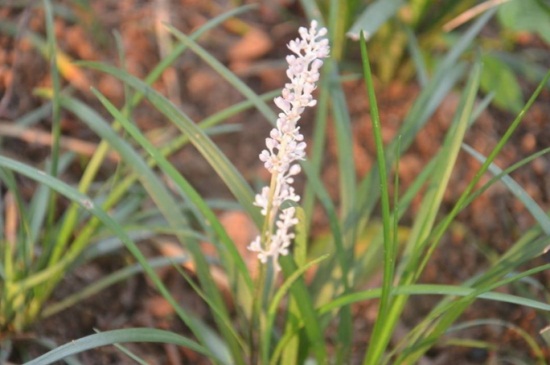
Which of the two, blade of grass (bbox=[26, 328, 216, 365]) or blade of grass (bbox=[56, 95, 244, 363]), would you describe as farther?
blade of grass (bbox=[56, 95, 244, 363])

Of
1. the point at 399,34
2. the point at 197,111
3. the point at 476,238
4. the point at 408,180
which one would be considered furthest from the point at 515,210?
the point at 197,111

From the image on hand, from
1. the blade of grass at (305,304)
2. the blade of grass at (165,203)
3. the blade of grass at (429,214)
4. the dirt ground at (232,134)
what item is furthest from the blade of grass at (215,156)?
the dirt ground at (232,134)

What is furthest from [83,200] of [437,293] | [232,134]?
[232,134]

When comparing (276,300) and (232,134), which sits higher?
(232,134)

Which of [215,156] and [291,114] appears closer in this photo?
[291,114]

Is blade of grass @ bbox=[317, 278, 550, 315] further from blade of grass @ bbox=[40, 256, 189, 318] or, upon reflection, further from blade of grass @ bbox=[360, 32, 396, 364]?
blade of grass @ bbox=[40, 256, 189, 318]

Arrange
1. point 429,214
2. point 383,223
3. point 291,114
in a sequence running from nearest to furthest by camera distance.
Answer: point 291,114 < point 383,223 < point 429,214

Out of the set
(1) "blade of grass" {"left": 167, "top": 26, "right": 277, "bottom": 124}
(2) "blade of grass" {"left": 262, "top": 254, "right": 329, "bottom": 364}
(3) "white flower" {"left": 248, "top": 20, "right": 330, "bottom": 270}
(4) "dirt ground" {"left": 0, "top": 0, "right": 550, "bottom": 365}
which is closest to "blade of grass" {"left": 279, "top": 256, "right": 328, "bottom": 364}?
(2) "blade of grass" {"left": 262, "top": 254, "right": 329, "bottom": 364}

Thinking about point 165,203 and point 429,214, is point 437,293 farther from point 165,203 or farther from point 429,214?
point 165,203

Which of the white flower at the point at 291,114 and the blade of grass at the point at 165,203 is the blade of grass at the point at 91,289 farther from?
the white flower at the point at 291,114
